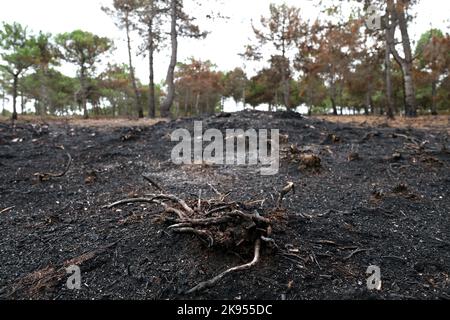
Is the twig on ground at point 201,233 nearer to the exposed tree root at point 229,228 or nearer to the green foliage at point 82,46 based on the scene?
the exposed tree root at point 229,228

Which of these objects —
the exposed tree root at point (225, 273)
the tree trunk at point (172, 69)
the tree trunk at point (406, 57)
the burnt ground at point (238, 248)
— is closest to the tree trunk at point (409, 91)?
A: the tree trunk at point (406, 57)

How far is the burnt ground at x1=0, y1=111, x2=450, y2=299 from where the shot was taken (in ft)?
6.05

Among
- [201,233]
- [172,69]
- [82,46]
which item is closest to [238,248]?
[201,233]

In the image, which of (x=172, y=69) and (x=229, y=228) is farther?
(x=172, y=69)

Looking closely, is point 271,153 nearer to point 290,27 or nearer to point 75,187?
point 75,187

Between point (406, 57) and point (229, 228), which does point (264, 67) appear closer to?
point (406, 57)

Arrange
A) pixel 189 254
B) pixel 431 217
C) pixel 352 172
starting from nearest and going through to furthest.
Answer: pixel 189 254 < pixel 431 217 < pixel 352 172

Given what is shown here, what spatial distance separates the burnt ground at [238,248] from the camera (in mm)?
1845

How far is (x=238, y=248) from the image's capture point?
203 cm

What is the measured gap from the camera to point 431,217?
282cm

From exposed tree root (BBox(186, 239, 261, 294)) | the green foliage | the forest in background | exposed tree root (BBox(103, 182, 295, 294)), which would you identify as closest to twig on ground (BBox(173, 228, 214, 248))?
exposed tree root (BBox(103, 182, 295, 294))
